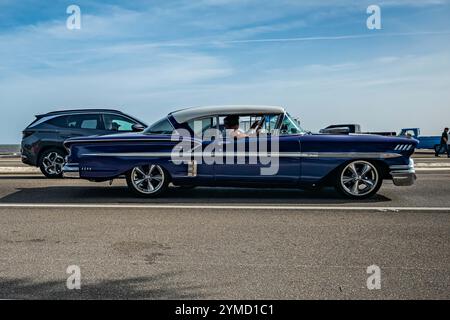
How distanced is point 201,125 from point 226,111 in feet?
1.58

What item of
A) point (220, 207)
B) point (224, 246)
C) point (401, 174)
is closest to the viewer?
point (224, 246)

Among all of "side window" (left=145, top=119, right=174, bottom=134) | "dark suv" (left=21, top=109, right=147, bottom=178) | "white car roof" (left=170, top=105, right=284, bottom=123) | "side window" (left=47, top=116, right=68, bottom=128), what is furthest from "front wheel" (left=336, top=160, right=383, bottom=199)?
"side window" (left=47, top=116, right=68, bottom=128)

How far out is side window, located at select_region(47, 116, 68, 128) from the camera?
12.5 m

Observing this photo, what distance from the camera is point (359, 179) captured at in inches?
334

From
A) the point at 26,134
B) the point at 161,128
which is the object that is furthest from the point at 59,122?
the point at 161,128

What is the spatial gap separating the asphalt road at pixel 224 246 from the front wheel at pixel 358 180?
220mm

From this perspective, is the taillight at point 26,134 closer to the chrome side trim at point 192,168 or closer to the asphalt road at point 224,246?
the asphalt road at point 224,246

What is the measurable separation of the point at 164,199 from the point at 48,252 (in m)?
3.53

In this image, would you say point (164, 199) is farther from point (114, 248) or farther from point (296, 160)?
point (114, 248)

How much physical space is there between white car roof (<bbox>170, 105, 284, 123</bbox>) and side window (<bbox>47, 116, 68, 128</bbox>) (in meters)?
4.87

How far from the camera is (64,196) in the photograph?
29.3 ft

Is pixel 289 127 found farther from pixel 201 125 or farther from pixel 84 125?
pixel 84 125
